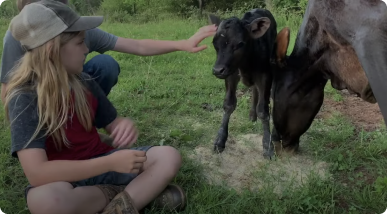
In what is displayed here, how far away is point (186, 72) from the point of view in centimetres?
661

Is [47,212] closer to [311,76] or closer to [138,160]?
[138,160]

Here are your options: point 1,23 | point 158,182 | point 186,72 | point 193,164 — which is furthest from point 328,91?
point 1,23

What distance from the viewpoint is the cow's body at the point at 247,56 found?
329 cm

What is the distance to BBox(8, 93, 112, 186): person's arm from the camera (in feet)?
8.27

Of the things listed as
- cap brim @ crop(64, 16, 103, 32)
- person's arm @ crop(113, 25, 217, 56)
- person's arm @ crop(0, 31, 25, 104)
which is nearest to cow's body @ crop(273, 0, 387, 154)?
person's arm @ crop(113, 25, 217, 56)

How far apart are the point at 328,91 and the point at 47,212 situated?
154 inches

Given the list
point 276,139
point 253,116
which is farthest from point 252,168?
point 253,116

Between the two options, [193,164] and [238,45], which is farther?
[193,164]

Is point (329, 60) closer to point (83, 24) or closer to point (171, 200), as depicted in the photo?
point (171, 200)

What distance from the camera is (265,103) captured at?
12.5 feet

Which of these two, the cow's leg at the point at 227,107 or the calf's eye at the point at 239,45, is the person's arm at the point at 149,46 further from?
the cow's leg at the point at 227,107

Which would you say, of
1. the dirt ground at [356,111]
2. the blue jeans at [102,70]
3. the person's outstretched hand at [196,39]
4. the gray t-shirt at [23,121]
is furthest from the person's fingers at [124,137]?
the dirt ground at [356,111]

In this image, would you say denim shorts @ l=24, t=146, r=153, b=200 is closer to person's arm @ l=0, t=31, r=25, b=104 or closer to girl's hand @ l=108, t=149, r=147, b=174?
girl's hand @ l=108, t=149, r=147, b=174

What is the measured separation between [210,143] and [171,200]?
119 cm
